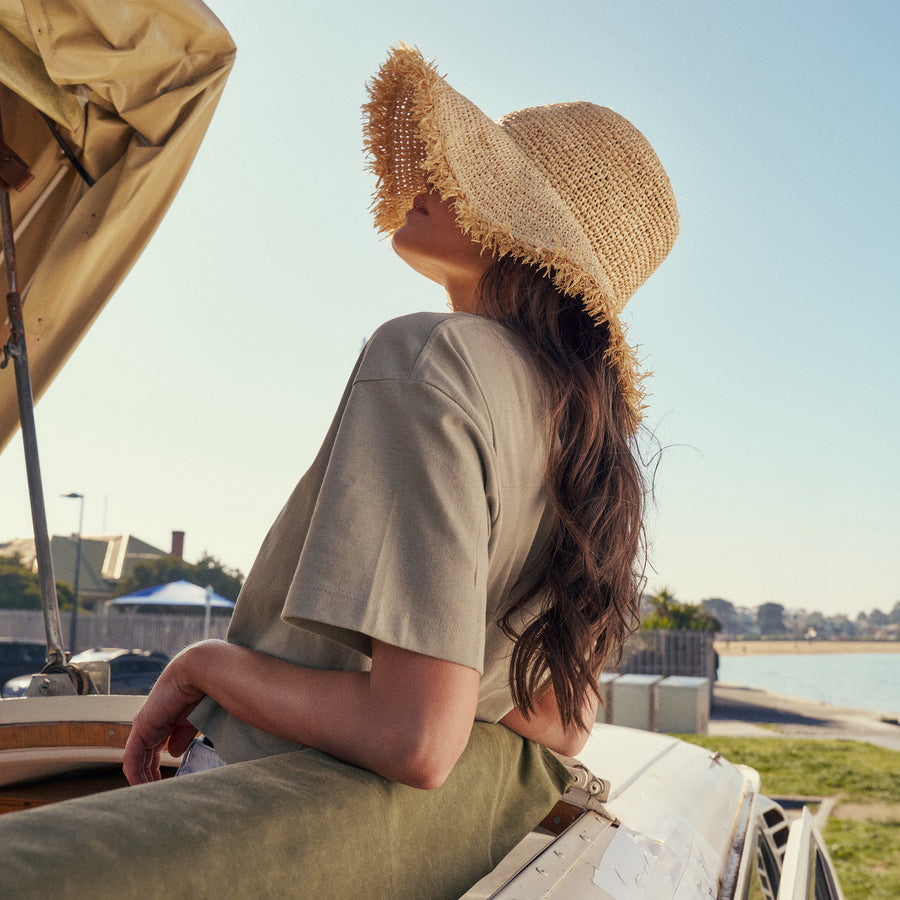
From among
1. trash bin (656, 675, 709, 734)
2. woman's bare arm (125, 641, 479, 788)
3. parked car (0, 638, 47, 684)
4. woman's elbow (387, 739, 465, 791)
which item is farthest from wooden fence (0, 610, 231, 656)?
woman's elbow (387, 739, 465, 791)

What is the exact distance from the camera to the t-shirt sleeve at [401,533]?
0.91 meters

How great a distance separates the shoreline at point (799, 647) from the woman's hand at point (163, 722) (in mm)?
103900

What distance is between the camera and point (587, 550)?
3.92 ft

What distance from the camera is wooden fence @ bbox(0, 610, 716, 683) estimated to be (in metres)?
21.5

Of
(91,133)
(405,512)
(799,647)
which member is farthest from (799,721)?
(799,647)

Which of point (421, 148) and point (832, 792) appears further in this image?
point (832, 792)

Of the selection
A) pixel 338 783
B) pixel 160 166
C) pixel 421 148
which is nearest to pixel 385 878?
pixel 338 783

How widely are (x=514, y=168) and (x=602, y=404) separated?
0.39 meters

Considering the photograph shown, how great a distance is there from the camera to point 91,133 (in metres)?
2.27

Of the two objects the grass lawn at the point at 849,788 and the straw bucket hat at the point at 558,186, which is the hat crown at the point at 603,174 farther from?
the grass lawn at the point at 849,788

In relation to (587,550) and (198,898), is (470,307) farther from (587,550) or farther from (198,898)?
(198,898)

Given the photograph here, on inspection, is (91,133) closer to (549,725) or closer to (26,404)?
(26,404)

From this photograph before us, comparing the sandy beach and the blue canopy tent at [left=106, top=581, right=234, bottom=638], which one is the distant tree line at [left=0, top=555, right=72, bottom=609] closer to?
the blue canopy tent at [left=106, top=581, right=234, bottom=638]

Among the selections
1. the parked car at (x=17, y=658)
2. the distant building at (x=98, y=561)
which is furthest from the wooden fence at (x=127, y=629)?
the parked car at (x=17, y=658)
